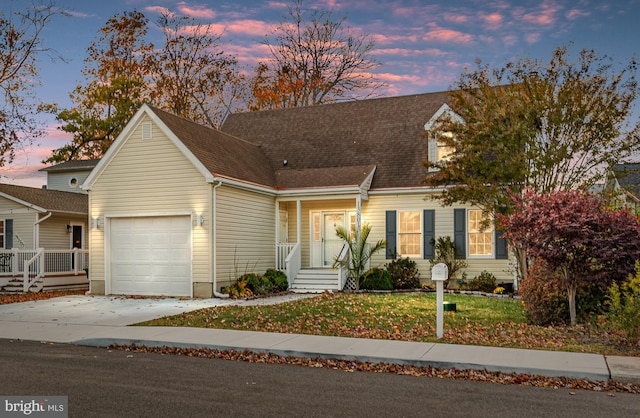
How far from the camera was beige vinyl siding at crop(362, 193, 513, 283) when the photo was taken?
65.1 ft

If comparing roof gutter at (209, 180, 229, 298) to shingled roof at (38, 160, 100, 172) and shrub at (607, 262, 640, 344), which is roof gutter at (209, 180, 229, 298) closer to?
shrub at (607, 262, 640, 344)

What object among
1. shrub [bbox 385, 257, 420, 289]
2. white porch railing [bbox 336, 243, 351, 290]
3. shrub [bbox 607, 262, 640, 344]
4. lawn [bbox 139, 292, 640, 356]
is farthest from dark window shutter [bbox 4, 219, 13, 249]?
shrub [bbox 607, 262, 640, 344]

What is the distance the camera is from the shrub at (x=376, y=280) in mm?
19656

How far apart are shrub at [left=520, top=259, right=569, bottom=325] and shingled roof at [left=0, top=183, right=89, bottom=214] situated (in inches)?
775

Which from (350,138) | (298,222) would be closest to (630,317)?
(298,222)

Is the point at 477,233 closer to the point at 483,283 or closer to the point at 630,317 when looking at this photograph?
the point at 483,283

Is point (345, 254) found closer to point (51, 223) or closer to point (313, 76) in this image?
point (51, 223)

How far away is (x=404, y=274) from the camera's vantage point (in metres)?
20.1

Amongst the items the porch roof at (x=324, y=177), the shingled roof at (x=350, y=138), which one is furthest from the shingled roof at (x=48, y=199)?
the porch roof at (x=324, y=177)

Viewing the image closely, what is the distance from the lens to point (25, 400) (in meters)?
6.41

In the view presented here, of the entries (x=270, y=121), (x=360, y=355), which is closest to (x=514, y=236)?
(x=360, y=355)

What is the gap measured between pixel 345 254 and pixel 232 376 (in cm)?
1260

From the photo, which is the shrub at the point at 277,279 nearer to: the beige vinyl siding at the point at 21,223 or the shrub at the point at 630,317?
the beige vinyl siding at the point at 21,223

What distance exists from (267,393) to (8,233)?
21854 millimetres
